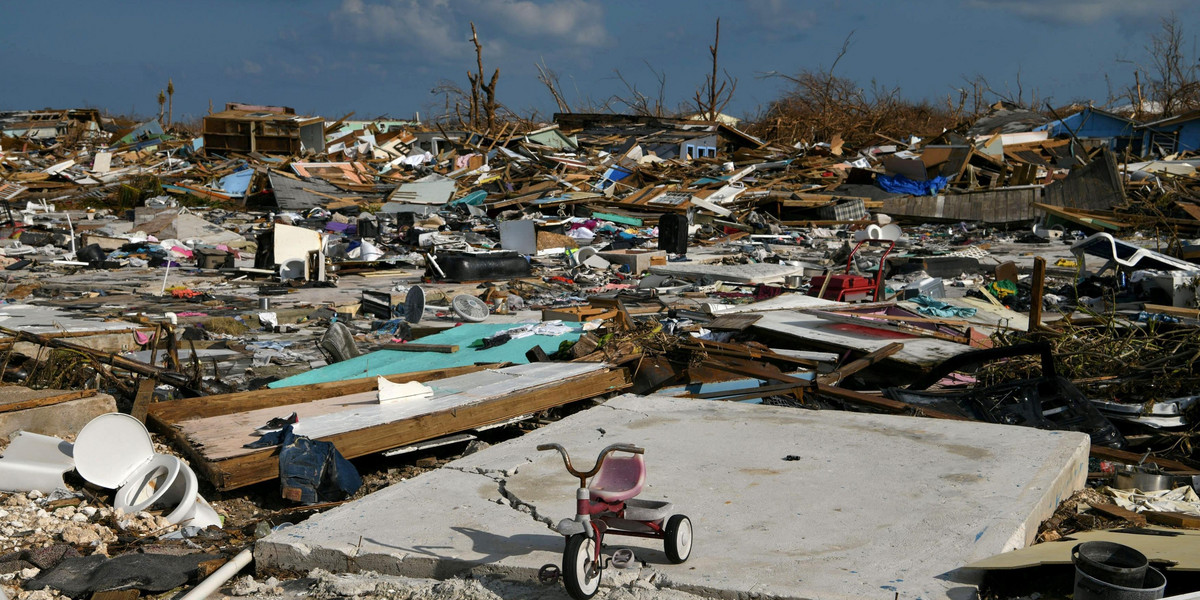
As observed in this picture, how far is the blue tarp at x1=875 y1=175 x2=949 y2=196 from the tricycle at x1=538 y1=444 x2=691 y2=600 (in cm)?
1821

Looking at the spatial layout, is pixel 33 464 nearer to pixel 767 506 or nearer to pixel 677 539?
pixel 677 539

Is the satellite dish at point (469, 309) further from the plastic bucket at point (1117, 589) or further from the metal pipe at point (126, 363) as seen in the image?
the plastic bucket at point (1117, 589)

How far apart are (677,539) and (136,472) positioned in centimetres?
253

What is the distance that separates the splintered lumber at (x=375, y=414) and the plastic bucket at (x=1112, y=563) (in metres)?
2.97

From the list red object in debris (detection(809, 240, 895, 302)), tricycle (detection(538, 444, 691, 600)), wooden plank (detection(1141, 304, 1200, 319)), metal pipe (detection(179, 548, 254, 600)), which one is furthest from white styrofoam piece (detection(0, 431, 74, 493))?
wooden plank (detection(1141, 304, 1200, 319))

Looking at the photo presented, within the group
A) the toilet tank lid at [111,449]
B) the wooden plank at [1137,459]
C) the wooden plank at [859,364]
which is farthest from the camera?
the wooden plank at [859,364]

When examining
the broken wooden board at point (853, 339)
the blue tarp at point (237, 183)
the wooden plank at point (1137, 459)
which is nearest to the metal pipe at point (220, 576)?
the wooden plank at point (1137, 459)

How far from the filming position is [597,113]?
28.8 metres

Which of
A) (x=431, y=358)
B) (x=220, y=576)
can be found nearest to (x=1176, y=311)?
(x=431, y=358)

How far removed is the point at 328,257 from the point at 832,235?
8.79 metres

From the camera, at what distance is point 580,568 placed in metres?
2.43

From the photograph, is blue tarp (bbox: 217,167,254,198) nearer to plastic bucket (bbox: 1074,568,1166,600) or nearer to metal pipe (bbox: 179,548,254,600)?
metal pipe (bbox: 179,548,254,600)

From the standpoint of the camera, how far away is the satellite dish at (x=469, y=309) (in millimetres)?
8297

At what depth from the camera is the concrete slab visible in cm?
262
